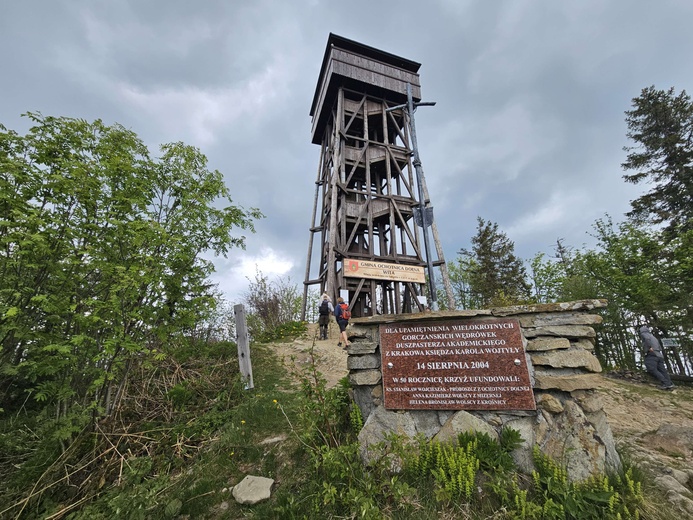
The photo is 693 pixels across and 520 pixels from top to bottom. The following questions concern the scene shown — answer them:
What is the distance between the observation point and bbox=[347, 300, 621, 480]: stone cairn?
275 cm

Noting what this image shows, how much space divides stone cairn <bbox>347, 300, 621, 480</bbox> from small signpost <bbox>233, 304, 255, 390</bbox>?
3078 mm

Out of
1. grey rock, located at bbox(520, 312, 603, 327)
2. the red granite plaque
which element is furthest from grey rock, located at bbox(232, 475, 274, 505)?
grey rock, located at bbox(520, 312, 603, 327)

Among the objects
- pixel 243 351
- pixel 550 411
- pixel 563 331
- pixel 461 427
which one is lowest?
pixel 461 427

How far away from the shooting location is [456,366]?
3191 mm

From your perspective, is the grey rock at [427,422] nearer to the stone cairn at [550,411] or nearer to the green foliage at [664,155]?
the stone cairn at [550,411]

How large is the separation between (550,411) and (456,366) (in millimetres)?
931

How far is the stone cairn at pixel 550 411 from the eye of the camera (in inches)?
108

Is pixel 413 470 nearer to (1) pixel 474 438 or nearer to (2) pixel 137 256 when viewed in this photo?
(1) pixel 474 438

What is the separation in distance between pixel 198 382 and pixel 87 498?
7.81 feet

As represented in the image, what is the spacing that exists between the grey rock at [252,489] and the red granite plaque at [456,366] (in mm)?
1507

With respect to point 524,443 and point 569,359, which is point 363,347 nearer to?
point 524,443

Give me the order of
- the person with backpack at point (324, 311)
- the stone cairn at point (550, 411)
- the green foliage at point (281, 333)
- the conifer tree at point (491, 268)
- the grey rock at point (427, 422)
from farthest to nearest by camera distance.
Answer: the conifer tree at point (491, 268) → the green foliage at point (281, 333) → the person with backpack at point (324, 311) → the grey rock at point (427, 422) → the stone cairn at point (550, 411)

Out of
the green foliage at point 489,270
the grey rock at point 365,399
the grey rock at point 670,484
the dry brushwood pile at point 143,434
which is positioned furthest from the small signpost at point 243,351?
the green foliage at point 489,270

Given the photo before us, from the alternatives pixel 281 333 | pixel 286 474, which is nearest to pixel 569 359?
pixel 286 474
